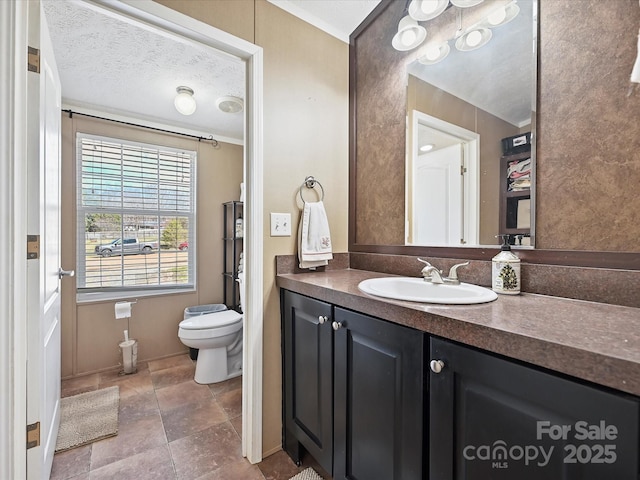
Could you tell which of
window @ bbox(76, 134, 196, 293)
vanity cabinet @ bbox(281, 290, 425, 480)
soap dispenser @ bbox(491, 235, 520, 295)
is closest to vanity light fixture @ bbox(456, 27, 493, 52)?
soap dispenser @ bbox(491, 235, 520, 295)

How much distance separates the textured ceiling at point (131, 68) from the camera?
1561mm

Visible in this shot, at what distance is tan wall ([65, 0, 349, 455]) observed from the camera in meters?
1.48

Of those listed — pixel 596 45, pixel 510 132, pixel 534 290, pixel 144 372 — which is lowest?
pixel 144 372

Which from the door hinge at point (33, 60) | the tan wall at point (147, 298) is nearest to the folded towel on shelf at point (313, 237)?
the door hinge at point (33, 60)

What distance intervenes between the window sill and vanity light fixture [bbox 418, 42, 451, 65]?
8.91ft

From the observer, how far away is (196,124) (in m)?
2.86

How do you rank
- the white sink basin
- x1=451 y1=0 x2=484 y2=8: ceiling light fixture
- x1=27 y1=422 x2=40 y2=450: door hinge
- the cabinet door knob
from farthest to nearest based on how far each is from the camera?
x1=451 y1=0 x2=484 y2=8: ceiling light fixture < x1=27 y1=422 x2=40 y2=450: door hinge < the white sink basin < the cabinet door knob

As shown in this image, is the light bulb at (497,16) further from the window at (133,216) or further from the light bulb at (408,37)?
the window at (133,216)

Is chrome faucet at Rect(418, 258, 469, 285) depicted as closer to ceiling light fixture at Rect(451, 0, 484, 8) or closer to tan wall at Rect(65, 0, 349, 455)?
tan wall at Rect(65, 0, 349, 455)

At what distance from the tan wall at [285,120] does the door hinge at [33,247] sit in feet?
2.91

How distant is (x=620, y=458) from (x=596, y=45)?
1145 millimetres

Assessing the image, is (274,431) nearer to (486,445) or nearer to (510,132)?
(486,445)

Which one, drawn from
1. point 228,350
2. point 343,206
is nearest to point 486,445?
point 343,206

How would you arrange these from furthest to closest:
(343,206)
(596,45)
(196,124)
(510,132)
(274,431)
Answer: (196,124), (343,206), (274,431), (510,132), (596,45)
